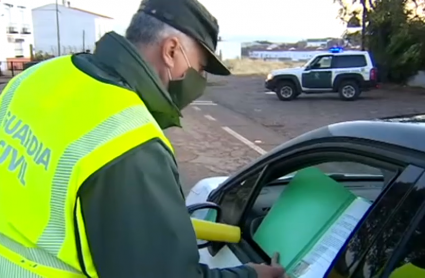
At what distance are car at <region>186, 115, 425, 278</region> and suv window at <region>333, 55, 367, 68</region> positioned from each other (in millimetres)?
17275

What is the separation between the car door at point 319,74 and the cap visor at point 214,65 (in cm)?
1820

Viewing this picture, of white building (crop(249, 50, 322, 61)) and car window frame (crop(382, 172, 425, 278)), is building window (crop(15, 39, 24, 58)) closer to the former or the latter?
white building (crop(249, 50, 322, 61))

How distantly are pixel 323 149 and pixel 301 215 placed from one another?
0.90 feet

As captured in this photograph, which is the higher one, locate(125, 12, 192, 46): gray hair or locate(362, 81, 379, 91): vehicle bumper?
locate(125, 12, 192, 46): gray hair

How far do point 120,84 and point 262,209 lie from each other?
136cm

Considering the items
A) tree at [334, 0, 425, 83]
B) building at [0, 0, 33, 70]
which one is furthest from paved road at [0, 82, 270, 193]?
building at [0, 0, 33, 70]

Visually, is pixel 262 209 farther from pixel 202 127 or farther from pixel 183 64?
pixel 202 127

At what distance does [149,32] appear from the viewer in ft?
5.07

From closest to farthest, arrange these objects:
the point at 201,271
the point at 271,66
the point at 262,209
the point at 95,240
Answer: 1. the point at 95,240
2. the point at 201,271
3. the point at 262,209
4. the point at 271,66

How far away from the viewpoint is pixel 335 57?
64.1 ft

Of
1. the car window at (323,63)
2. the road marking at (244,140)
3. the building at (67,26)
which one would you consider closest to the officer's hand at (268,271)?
the road marking at (244,140)

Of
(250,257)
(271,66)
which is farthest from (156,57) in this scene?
(271,66)

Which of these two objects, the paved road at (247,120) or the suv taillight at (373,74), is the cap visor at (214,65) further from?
the suv taillight at (373,74)

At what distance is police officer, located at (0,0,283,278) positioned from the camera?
47.4 inches
